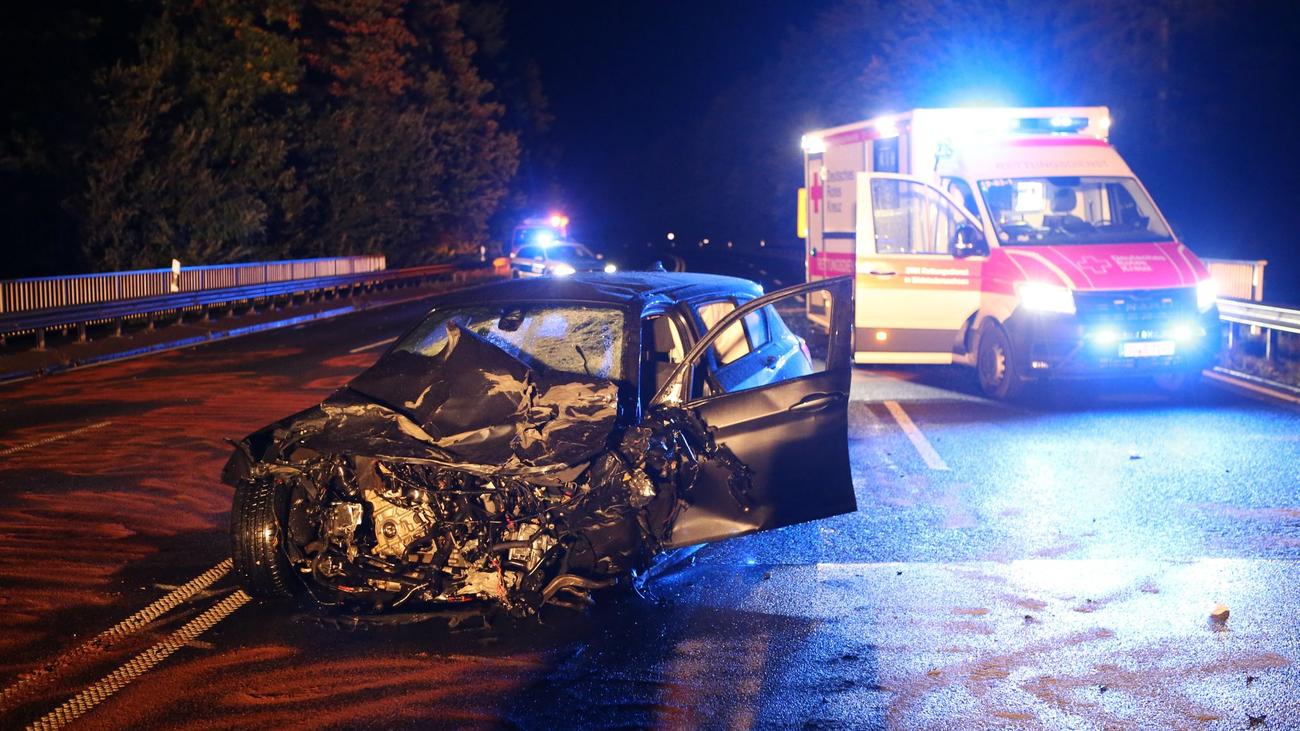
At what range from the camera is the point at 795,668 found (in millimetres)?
5719

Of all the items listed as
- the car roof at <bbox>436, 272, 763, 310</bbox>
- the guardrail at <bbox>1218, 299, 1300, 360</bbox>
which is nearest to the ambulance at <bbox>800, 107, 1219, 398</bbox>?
the guardrail at <bbox>1218, 299, 1300, 360</bbox>

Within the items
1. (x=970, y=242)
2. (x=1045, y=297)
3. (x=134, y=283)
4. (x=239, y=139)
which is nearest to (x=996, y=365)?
(x=1045, y=297)

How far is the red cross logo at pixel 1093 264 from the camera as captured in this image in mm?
13227

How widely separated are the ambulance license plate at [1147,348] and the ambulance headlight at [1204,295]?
0.53 metres

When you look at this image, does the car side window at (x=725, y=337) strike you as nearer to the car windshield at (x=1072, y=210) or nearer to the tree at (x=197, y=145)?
the car windshield at (x=1072, y=210)

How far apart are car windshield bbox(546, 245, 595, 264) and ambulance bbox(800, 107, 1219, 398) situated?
16.4 metres

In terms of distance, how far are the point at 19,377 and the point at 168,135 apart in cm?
1833

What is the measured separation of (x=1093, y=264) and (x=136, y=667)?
10.2m

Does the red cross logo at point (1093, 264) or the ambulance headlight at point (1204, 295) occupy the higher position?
the red cross logo at point (1093, 264)

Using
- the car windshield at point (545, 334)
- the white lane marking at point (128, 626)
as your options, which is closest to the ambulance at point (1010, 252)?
the car windshield at point (545, 334)

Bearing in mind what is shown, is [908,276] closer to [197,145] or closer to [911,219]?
[911,219]

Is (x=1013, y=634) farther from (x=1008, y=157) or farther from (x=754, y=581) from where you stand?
(x=1008, y=157)

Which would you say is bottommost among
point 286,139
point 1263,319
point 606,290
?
point 1263,319

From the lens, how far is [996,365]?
14.1 meters
